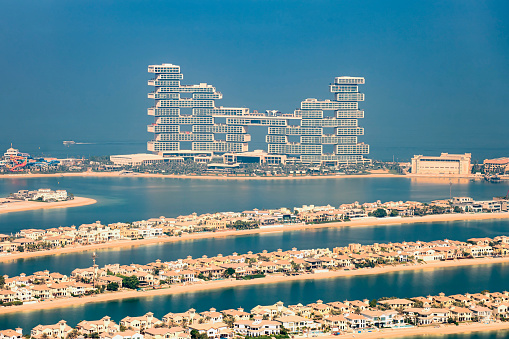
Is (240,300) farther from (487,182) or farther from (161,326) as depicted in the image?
(487,182)

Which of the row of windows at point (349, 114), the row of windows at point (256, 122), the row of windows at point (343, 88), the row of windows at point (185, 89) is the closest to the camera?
the row of windows at point (343, 88)

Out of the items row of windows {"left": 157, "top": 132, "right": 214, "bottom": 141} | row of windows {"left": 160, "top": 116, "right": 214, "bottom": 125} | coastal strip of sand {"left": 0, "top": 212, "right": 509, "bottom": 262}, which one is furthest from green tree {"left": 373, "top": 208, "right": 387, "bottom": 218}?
row of windows {"left": 160, "top": 116, "right": 214, "bottom": 125}

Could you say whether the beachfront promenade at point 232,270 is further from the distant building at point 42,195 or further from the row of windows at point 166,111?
the row of windows at point 166,111

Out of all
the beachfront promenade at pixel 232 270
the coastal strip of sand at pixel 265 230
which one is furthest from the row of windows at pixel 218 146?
the beachfront promenade at pixel 232 270

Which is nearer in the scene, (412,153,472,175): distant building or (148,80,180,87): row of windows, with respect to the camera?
(412,153,472,175): distant building

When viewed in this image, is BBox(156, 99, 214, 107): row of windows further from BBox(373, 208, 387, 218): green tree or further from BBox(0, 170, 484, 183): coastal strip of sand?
BBox(373, 208, 387, 218): green tree

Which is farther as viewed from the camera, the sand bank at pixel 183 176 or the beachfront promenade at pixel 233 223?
the sand bank at pixel 183 176
